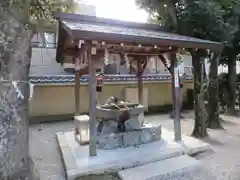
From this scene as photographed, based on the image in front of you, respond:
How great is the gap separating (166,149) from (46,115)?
19.8 ft

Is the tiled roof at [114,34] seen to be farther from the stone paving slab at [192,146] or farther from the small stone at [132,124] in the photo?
the stone paving slab at [192,146]

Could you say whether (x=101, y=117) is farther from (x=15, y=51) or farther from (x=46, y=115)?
(x=46, y=115)

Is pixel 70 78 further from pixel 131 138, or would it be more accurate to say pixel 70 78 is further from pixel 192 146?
pixel 192 146

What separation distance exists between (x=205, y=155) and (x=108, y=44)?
10.1ft

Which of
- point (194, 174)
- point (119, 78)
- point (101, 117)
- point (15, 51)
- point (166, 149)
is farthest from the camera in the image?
point (119, 78)

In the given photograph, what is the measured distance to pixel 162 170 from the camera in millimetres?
3871

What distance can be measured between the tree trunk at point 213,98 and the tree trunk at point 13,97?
577 cm

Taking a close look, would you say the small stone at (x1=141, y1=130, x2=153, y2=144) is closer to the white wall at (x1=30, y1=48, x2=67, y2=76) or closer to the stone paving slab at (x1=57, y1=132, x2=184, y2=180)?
the stone paving slab at (x1=57, y1=132, x2=184, y2=180)

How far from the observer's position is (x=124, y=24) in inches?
235

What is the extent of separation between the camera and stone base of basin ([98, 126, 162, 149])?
4.78 metres

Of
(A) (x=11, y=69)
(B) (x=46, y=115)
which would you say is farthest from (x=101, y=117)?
(B) (x=46, y=115)

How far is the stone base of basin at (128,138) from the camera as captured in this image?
4.78 metres

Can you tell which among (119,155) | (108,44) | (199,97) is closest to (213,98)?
(199,97)

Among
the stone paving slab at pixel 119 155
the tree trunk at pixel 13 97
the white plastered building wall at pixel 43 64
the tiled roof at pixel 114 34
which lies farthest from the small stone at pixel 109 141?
the white plastered building wall at pixel 43 64
